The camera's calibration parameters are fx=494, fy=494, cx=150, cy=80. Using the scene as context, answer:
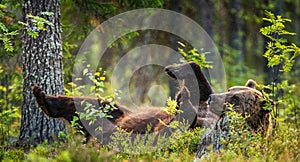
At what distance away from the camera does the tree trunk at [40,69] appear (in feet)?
29.6

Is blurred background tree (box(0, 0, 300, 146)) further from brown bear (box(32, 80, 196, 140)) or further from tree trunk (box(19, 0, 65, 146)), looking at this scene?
brown bear (box(32, 80, 196, 140))

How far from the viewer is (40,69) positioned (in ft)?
29.7

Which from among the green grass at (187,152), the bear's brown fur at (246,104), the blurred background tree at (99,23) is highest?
the blurred background tree at (99,23)

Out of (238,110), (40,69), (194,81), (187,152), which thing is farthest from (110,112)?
(187,152)

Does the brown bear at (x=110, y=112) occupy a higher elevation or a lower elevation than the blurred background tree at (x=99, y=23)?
lower

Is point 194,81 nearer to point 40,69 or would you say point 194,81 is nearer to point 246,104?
point 246,104

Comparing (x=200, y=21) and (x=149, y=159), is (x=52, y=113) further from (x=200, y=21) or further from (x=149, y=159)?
(x=200, y=21)

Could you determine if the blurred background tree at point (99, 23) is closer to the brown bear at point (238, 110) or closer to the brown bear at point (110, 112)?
the brown bear at point (238, 110)

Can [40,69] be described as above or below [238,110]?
above

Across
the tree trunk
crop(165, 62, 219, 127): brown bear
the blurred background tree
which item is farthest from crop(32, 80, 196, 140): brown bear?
the blurred background tree

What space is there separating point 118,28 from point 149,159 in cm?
638

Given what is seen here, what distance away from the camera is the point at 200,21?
18.7 meters

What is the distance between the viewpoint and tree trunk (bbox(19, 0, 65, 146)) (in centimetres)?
902

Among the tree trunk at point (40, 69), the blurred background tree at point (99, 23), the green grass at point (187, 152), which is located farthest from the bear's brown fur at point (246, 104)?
the tree trunk at point (40, 69)
